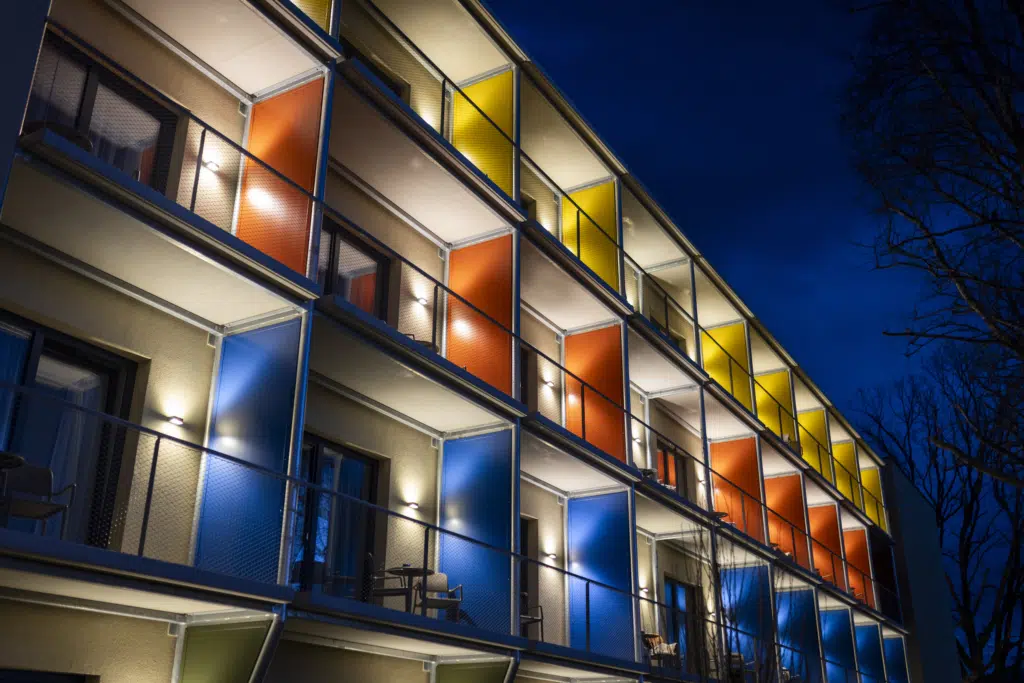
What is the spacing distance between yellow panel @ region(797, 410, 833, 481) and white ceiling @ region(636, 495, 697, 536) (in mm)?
9527

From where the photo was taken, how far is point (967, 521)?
29.0 metres

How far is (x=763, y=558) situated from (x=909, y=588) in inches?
437

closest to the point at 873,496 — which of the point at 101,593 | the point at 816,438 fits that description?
the point at 816,438

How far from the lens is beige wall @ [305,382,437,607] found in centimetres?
1077

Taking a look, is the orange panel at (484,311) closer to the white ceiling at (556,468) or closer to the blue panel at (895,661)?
the white ceiling at (556,468)

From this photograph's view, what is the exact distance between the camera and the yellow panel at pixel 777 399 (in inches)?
925

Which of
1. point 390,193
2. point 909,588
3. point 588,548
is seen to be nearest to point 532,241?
point 390,193

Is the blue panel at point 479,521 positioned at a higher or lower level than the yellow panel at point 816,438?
lower

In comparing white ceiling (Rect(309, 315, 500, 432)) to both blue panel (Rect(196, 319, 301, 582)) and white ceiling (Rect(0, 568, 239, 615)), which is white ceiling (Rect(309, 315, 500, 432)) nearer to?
blue panel (Rect(196, 319, 301, 582))

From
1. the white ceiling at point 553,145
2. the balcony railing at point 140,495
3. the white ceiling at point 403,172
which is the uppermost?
the white ceiling at point 553,145

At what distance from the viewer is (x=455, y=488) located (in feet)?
39.0

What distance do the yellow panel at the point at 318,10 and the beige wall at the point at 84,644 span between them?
21.6 feet

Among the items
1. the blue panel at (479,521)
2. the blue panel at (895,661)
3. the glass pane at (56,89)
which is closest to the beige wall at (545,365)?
the blue panel at (479,521)

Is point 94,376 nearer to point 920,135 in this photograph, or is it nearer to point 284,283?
point 284,283
